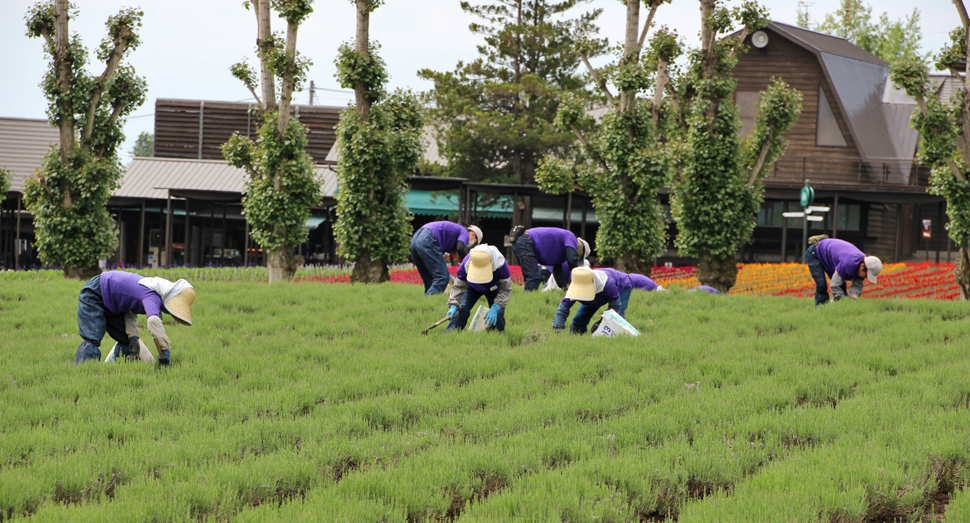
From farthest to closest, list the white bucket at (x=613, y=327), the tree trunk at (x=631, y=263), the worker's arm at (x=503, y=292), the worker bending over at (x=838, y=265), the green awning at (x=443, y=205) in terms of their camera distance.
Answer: the green awning at (x=443, y=205)
the tree trunk at (x=631, y=263)
the worker bending over at (x=838, y=265)
the worker's arm at (x=503, y=292)
the white bucket at (x=613, y=327)

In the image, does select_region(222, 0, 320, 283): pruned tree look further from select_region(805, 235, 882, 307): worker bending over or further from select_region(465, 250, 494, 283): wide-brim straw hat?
select_region(805, 235, 882, 307): worker bending over

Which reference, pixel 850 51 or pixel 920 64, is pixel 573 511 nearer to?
pixel 920 64

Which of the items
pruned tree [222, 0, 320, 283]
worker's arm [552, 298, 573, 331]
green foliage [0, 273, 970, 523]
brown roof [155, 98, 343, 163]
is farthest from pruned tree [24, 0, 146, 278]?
brown roof [155, 98, 343, 163]

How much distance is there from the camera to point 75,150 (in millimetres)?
16453

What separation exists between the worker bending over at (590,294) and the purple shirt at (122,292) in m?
4.54

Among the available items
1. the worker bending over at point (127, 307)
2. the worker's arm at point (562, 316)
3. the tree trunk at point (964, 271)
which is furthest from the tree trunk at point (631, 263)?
the worker bending over at point (127, 307)

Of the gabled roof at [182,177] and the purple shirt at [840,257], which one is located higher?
the gabled roof at [182,177]

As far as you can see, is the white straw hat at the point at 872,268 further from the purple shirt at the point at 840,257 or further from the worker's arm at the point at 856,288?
the worker's arm at the point at 856,288

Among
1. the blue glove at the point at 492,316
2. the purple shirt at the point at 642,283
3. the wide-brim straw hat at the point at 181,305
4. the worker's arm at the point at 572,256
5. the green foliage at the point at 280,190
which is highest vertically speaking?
the green foliage at the point at 280,190

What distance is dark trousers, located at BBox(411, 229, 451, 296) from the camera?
12.4 meters

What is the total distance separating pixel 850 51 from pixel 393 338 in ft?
93.2

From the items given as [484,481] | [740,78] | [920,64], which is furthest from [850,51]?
[484,481]

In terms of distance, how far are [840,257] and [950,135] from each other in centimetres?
469

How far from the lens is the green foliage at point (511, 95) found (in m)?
30.5
